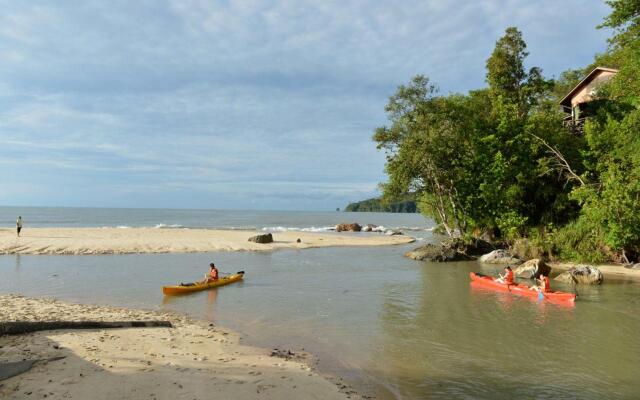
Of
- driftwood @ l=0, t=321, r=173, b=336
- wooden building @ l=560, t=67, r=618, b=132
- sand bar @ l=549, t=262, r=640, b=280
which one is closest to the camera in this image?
driftwood @ l=0, t=321, r=173, b=336

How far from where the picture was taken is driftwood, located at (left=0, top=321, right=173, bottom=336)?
988 centimetres

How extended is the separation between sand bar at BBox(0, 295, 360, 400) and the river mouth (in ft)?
4.35

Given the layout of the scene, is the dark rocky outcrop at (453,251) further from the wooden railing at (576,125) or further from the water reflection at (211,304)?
the water reflection at (211,304)

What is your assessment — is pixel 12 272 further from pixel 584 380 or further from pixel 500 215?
pixel 500 215

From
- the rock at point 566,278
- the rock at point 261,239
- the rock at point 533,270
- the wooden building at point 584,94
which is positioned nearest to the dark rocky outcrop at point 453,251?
the rock at point 533,270

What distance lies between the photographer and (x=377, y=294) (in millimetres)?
19609

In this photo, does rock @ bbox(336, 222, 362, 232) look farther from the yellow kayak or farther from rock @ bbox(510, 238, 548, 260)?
the yellow kayak

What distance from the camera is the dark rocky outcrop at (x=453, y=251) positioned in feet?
108

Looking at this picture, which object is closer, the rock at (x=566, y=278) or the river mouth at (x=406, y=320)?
the river mouth at (x=406, y=320)

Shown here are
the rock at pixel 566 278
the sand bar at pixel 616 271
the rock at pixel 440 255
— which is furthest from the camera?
the rock at pixel 440 255

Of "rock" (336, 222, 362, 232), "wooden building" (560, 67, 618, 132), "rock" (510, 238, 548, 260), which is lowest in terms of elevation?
"rock" (510, 238, 548, 260)

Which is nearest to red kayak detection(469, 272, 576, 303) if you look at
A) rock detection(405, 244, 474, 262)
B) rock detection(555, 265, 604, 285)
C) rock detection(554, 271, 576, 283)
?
rock detection(554, 271, 576, 283)

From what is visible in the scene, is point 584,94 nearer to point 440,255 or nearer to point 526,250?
point 526,250

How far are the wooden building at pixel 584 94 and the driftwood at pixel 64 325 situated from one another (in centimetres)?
3826
